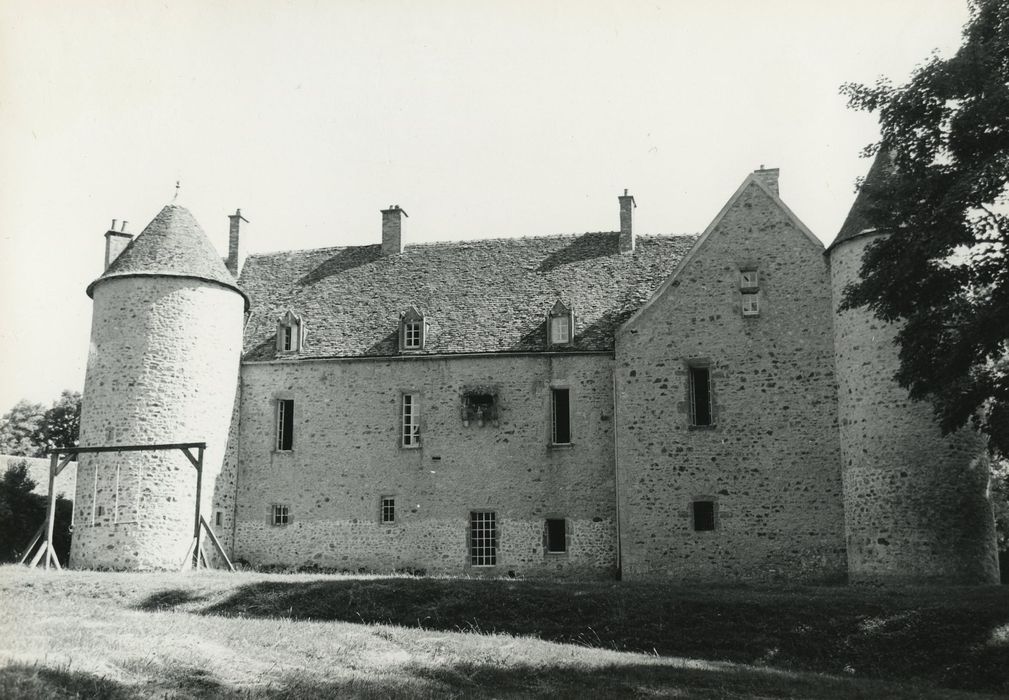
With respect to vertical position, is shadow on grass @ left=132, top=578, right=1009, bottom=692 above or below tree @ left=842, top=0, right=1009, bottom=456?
below

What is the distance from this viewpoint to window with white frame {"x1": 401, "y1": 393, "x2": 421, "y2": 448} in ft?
93.6

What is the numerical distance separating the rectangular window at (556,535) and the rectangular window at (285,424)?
7705 millimetres

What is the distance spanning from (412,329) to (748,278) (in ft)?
31.2

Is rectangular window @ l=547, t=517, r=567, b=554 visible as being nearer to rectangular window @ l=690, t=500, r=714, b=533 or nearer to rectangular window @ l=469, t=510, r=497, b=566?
rectangular window @ l=469, t=510, r=497, b=566

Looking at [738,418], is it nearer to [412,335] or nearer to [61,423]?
[412,335]

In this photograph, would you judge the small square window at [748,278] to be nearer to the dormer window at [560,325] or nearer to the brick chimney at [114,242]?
the dormer window at [560,325]

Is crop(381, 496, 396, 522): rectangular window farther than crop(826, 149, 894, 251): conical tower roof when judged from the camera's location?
Yes

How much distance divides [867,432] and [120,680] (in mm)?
18031

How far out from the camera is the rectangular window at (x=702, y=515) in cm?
2564

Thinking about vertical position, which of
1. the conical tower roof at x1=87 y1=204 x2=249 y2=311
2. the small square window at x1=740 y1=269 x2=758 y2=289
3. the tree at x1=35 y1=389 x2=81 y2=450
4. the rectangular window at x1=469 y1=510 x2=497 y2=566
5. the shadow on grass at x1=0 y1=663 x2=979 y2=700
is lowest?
the shadow on grass at x1=0 y1=663 x2=979 y2=700

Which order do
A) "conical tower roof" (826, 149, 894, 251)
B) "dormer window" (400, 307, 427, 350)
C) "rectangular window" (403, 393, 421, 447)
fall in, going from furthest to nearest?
1. "dormer window" (400, 307, 427, 350)
2. "rectangular window" (403, 393, 421, 447)
3. "conical tower roof" (826, 149, 894, 251)

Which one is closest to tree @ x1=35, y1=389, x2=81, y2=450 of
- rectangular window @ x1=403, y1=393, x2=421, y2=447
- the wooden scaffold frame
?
the wooden scaffold frame

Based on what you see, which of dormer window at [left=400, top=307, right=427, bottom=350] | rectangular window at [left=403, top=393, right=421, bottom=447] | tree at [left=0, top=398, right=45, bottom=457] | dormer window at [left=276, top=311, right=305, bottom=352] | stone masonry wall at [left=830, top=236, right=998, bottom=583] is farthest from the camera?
tree at [left=0, top=398, right=45, bottom=457]

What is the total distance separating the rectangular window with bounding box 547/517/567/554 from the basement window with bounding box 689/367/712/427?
4447 mm
